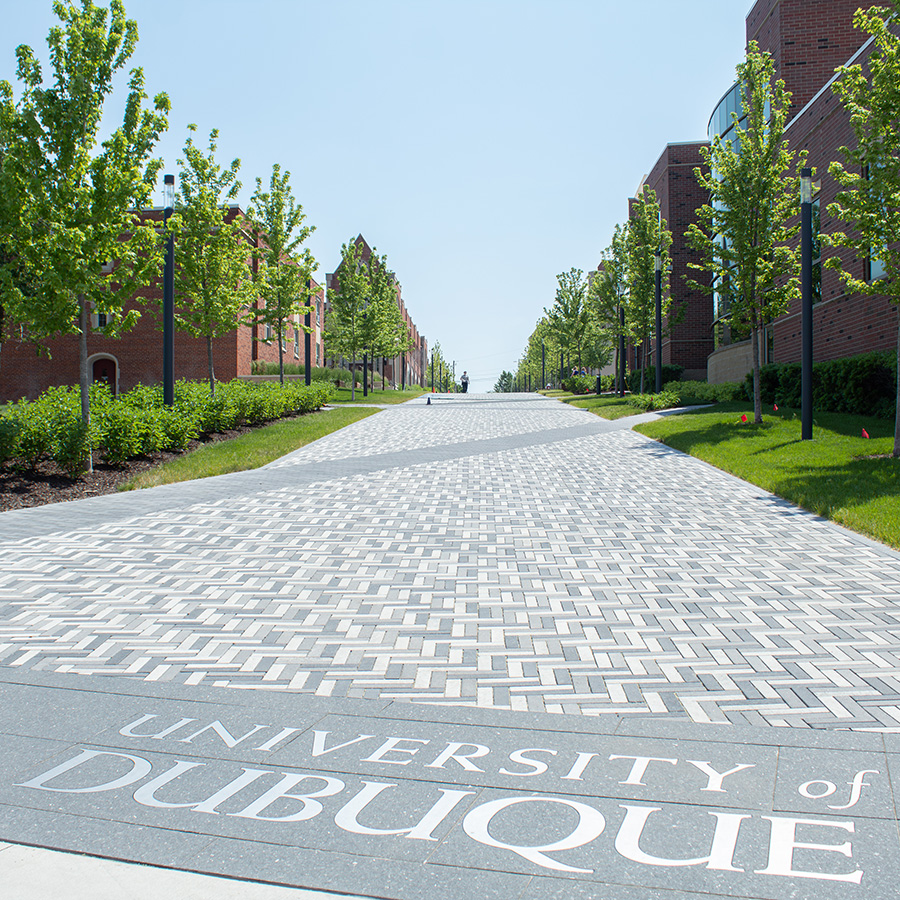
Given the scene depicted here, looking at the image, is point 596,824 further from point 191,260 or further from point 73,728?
point 191,260

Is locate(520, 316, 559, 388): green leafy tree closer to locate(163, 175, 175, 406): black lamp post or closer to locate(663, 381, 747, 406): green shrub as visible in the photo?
locate(663, 381, 747, 406): green shrub

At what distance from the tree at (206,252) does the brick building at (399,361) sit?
652 inches

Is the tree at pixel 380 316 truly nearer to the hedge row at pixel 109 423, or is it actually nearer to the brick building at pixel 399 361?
the brick building at pixel 399 361

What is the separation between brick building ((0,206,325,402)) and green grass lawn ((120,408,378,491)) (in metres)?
13.6

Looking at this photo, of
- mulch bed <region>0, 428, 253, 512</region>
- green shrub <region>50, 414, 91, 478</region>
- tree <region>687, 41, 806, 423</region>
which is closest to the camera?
mulch bed <region>0, 428, 253, 512</region>

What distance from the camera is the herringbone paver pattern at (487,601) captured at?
4.51 m

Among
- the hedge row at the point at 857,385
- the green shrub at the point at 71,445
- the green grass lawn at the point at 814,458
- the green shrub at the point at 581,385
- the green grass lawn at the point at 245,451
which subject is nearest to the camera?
the green grass lawn at the point at 814,458

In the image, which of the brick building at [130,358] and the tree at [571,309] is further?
the tree at [571,309]

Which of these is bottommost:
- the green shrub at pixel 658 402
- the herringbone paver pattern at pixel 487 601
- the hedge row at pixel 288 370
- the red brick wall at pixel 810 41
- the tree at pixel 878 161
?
the herringbone paver pattern at pixel 487 601

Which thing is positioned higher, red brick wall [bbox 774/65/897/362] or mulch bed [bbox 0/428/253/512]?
red brick wall [bbox 774/65/897/362]

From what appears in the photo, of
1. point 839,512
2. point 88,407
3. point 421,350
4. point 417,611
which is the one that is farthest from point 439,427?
point 421,350

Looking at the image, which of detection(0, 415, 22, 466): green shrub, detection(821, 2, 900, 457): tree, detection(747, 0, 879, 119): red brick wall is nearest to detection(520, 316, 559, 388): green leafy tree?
detection(747, 0, 879, 119): red brick wall

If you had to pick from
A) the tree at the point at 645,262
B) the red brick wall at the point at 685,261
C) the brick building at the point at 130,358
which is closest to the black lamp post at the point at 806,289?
the tree at the point at 645,262

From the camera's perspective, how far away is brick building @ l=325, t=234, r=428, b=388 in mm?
58906
